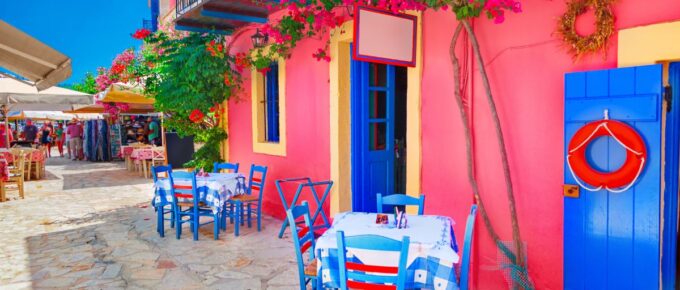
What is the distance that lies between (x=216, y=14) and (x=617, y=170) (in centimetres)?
598

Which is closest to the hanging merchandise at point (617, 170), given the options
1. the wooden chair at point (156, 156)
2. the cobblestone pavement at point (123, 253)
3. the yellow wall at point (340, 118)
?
the cobblestone pavement at point (123, 253)

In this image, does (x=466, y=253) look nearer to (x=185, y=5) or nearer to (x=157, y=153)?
(x=185, y=5)

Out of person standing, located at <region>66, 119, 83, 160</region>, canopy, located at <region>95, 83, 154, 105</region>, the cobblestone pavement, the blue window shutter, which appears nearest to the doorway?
the cobblestone pavement

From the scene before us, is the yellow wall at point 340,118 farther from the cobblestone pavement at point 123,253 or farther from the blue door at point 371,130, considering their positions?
the cobblestone pavement at point 123,253

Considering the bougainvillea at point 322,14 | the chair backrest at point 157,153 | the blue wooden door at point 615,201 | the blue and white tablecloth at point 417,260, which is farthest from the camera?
the chair backrest at point 157,153

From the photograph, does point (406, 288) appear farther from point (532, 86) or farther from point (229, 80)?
point (229, 80)

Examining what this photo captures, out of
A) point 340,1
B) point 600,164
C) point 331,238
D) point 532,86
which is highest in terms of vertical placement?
point 340,1

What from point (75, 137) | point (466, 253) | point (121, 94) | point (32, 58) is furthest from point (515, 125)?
point (75, 137)

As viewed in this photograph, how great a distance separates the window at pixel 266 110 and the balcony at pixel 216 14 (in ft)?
2.85

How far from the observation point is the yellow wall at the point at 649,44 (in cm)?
285

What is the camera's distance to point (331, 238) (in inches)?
114

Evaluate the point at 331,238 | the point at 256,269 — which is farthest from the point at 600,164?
the point at 256,269

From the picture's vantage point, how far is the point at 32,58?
7.64 meters

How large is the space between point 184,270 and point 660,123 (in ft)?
14.6
